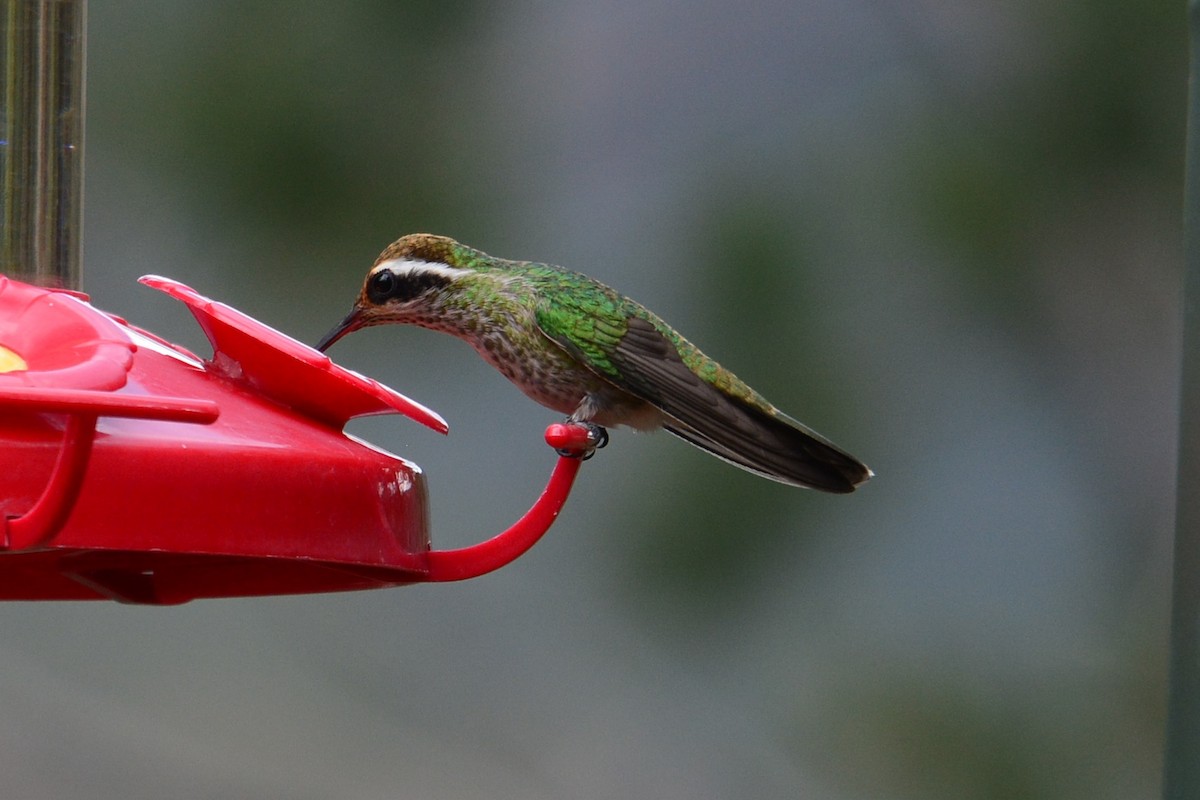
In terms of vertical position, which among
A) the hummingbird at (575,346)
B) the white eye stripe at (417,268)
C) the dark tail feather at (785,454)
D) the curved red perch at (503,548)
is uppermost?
the white eye stripe at (417,268)

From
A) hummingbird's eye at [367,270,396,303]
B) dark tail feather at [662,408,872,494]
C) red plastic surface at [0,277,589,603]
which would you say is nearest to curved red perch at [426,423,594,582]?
red plastic surface at [0,277,589,603]

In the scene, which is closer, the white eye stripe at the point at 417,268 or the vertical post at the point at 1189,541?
the vertical post at the point at 1189,541

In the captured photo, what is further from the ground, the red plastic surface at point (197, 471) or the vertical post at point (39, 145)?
the vertical post at point (39, 145)

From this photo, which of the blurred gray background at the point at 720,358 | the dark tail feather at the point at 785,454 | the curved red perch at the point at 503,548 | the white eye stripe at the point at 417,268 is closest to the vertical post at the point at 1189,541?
the curved red perch at the point at 503,548

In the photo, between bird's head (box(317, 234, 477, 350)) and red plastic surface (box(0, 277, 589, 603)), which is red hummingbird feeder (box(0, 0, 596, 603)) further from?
bird's head (box(317, 234, 477, 350))

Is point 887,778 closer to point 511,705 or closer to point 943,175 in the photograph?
point 511,705

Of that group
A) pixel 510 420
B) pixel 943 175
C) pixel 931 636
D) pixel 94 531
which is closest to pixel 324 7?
pixel 510 420

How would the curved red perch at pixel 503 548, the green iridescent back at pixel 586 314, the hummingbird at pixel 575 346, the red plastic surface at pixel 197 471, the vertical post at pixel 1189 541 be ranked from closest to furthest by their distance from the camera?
the red plastic surface at pixel 197 471, the vertical post at pixel 1189 541, the curved red perch at pixel 503 548, the hummingbird at pixel 575 346, the green iridescent back at pixel 586 314

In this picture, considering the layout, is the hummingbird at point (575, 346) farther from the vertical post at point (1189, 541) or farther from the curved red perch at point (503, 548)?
the vertical post at point (1189, 541)
